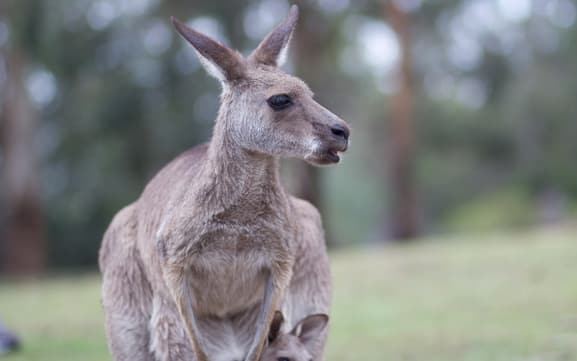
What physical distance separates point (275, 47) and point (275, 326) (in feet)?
5.17

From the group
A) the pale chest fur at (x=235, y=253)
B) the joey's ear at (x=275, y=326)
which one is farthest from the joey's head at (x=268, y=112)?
the joey's ear at (x=275, y=326)

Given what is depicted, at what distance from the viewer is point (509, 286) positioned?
10125 mm

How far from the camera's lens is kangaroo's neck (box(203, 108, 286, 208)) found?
179 inches

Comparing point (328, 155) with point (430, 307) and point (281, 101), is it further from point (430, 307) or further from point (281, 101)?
point (430, 307)

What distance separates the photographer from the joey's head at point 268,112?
14.4ft

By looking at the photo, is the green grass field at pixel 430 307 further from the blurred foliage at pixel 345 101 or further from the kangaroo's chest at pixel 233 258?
the blurred foliage at pixel 345 101

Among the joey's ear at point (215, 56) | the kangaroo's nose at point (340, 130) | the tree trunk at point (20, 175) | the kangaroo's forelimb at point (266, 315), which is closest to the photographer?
the kangaroo's nose at point (340, 130)

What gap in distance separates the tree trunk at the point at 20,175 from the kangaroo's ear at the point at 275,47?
49.9 ft

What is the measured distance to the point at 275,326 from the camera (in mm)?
5105

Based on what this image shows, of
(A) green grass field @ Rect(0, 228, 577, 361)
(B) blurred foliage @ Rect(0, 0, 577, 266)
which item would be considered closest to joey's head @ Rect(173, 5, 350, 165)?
(A) green grass field @ Rect(0, 228, 577, 361)

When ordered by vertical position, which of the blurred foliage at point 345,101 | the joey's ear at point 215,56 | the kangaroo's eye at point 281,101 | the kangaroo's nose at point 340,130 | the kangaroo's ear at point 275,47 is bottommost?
the kangaroo's nose at point 340,130

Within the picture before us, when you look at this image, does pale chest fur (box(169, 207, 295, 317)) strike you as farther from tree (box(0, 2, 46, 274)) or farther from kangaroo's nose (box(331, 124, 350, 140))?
tree (box(0, 2, 46, 274))

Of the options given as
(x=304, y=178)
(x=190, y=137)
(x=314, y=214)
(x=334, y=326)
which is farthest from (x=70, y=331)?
(x=190, y=137)

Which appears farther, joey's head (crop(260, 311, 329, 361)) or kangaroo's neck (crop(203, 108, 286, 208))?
joey's head (crop(260, 311, 329, 361))
